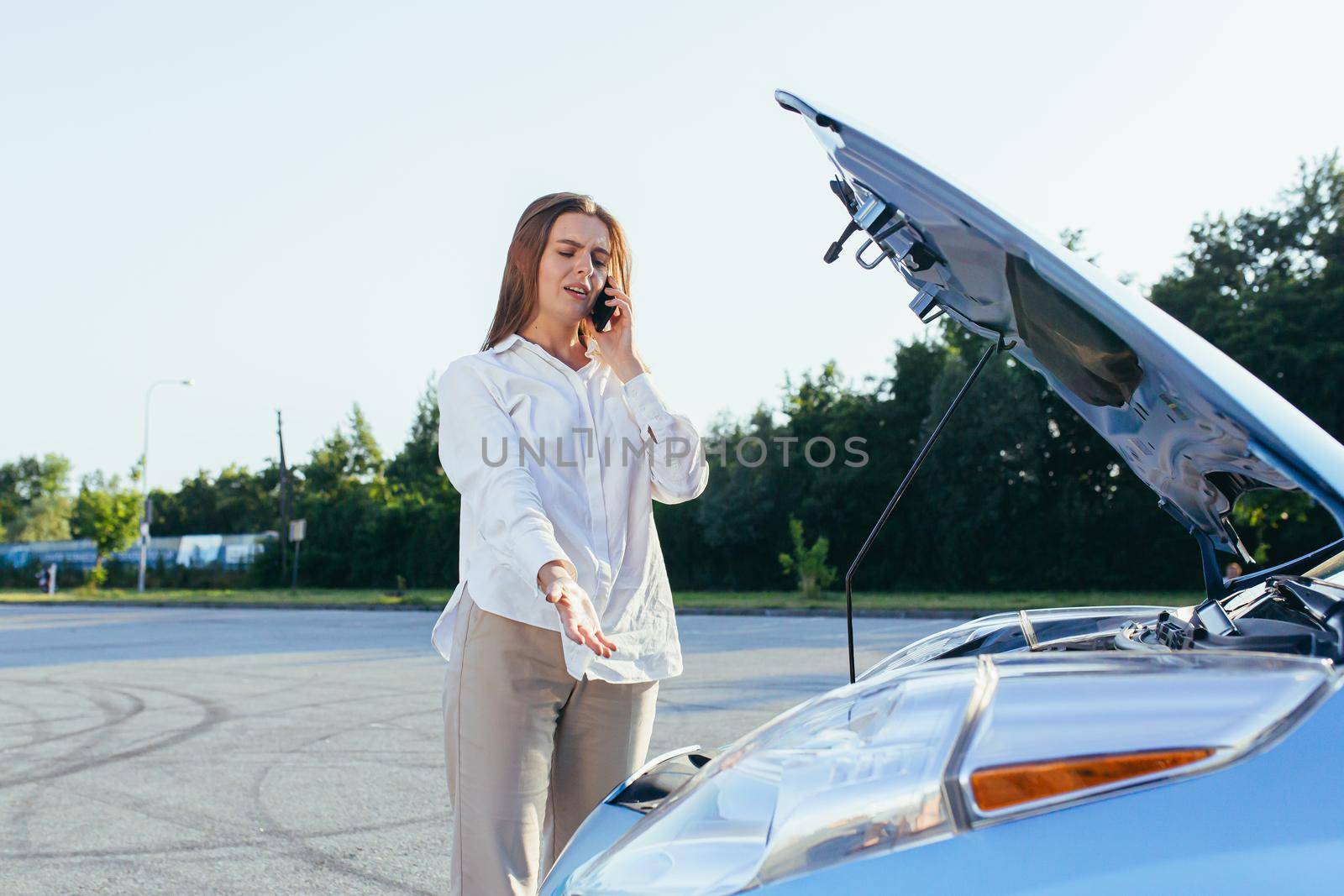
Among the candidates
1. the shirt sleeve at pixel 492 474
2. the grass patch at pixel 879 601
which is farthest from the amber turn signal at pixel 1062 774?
the grass patch at pixel 879 601

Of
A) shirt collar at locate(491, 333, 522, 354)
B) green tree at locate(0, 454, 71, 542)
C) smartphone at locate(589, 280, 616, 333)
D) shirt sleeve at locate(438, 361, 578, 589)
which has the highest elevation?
green tree at locate(0, 454, 71, 542)

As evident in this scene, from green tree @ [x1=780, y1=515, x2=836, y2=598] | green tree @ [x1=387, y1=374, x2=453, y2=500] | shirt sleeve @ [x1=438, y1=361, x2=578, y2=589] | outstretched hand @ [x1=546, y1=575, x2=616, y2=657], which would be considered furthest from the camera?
green tree @ [x1=387, y1=374, x2=453, y2=500]

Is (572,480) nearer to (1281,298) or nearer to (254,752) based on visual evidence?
(254,752)

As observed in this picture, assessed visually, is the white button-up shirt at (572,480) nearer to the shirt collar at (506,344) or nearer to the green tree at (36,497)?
the shirt collar at (506,344)

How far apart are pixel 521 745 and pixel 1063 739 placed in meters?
1.11

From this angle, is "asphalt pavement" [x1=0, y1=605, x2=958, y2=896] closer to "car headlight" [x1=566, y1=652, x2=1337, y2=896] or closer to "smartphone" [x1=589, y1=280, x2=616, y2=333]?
"smartphone" [x1=589, y1=280, x2=616, y2=333]

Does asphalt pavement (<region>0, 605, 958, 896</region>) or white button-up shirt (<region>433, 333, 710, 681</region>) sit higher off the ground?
white button-up shirt (<region>433, 333, 710, 681</region>)

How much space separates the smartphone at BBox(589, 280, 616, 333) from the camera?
7.29 feet

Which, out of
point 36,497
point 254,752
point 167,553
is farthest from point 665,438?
point 36,497

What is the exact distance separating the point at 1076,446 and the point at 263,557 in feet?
102

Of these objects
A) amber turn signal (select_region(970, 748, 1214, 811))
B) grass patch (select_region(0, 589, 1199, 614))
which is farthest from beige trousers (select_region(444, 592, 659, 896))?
grass patch (select_region(0, 589, 1199, 614))

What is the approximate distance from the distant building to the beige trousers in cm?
4549

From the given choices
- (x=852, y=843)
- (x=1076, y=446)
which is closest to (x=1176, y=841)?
(x=852, y=843)

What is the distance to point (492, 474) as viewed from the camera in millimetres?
1984
